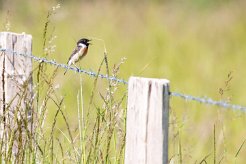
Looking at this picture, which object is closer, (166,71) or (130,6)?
(166,71)

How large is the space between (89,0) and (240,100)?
7023 millimetres

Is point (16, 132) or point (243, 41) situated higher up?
point (243, 41)

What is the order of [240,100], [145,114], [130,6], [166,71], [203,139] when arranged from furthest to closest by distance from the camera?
1. [130,6]
2. [166,71]
3. [240,100]
4. [203,139]
5. [145,114]

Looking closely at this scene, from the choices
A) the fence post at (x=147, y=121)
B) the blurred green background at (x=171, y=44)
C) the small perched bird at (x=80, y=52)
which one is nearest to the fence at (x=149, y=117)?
the fence post at (x=147, y=121)

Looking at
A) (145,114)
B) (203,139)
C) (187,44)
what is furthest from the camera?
(187,44)

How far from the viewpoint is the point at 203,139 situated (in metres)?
7.22

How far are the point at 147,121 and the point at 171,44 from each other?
7263mm

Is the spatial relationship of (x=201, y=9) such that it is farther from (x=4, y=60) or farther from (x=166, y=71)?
(x=4, y=60)

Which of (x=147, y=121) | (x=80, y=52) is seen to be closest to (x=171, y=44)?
(x=80, y=52)

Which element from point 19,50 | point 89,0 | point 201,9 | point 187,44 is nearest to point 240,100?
point 187,44

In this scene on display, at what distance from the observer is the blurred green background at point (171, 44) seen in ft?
25.5

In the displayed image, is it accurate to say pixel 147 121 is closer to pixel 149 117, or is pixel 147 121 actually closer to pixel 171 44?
pixel 149 117

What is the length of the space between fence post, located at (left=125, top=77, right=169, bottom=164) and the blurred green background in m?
3.22

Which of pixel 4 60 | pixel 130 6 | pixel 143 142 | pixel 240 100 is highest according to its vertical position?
pixel 130 6
